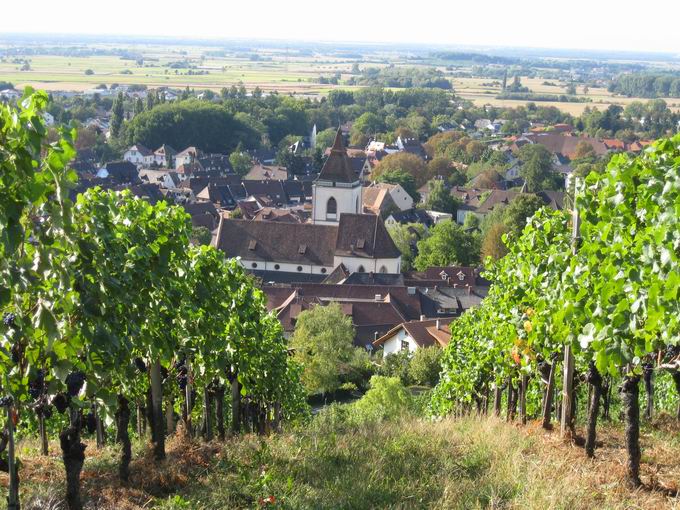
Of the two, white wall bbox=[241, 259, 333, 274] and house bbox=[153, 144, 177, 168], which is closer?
white wall bbox=[241, 259, 333, 274]

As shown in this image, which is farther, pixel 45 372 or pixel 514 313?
pixel 514 313

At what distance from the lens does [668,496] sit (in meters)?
9.80

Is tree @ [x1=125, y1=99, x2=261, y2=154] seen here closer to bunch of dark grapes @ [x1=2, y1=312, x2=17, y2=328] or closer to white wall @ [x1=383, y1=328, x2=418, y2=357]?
white wall @ [x1=383, y1=328, x2=418, y2=357]

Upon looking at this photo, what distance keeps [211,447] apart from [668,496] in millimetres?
5227

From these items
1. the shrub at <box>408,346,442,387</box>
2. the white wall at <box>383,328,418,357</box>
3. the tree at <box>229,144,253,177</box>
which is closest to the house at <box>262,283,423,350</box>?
the white wall at <box>383,328,418,357</box>

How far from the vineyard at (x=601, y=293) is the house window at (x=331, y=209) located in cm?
4855

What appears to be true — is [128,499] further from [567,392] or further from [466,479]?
[567,392]

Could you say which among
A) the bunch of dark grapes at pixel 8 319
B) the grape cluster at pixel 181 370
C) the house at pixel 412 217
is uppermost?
the bunch of dark grapes at pixel 8 319

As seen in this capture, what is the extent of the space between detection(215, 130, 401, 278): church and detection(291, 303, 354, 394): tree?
15.1 metres

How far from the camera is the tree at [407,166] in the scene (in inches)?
4245

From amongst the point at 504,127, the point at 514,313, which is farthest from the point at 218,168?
the point at 514,313

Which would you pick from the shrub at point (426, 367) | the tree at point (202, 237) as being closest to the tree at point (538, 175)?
the tree at point (202, 237)

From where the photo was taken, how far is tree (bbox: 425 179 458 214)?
91750 millimetres

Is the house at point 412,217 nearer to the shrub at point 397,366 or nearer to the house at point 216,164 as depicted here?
the house at point 216,164
